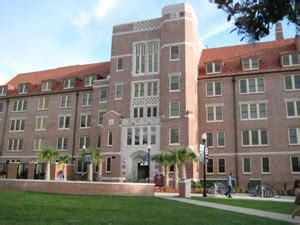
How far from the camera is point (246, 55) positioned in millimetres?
44281

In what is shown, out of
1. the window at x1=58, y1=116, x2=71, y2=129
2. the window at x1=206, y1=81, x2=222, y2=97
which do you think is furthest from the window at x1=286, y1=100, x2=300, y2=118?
the window at x1=58, y1=116, x2=71, y2=129

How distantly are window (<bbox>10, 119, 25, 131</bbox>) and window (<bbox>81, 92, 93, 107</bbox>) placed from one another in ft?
34.4

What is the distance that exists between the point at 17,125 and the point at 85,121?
11924mm

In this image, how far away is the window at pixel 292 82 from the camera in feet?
131

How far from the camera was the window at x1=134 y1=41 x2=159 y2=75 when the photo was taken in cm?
4466

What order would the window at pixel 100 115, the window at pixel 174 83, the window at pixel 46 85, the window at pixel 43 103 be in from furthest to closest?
the window at pixel 46 85, the window at pixel 43 103, the window at pixel 100 115, the window at pixel 174 83

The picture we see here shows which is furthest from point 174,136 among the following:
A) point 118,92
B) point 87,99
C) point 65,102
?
point 65,102

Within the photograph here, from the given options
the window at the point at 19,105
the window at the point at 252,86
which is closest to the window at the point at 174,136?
the window at the point at 252,86

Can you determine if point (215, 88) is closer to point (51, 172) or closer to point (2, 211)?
point (51, 172)

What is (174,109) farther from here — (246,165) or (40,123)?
(40,123)

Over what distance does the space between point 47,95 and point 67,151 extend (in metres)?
9.45

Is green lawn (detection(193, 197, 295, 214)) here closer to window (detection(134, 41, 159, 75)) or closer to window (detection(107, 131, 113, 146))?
window (detection(107, 131, 113, 146))

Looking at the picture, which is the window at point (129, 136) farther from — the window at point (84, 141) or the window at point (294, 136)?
the window at point (294, 136)

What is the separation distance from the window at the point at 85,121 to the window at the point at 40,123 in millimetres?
6206
